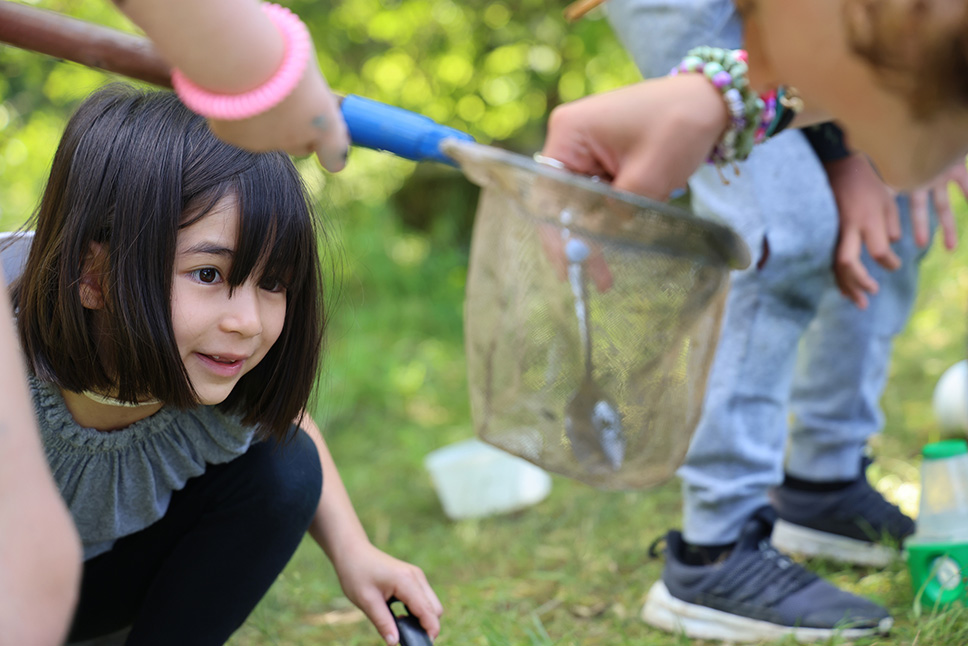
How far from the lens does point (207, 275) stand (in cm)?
96

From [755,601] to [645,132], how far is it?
2.47 ft

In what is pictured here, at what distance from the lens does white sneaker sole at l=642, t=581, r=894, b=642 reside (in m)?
1.23

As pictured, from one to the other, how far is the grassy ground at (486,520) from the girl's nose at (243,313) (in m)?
0.58

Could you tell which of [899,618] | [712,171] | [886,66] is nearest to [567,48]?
[712,171]

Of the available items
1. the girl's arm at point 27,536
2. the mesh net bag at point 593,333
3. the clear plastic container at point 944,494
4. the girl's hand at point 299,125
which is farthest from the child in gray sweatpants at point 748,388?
the girl's arm at point 27,536

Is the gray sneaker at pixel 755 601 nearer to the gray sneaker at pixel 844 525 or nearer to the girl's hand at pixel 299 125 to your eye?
the gray sneaker at pixel 844 525

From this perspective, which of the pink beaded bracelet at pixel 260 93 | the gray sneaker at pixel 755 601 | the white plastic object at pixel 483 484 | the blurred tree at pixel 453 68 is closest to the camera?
the pink beaded bracelet at pixel 260 93

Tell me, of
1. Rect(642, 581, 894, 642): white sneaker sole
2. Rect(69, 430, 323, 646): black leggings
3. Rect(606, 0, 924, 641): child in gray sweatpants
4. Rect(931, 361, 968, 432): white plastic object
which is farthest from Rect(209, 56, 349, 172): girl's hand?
Rect(931, 361, 968, 432): white plastic object

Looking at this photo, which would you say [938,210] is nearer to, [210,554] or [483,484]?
[483,484]

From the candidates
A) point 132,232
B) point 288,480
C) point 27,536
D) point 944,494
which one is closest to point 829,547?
point 944,494

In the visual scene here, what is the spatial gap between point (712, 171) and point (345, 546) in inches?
30.2

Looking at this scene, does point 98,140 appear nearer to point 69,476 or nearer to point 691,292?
point 69,476

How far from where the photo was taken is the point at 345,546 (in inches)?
45.8

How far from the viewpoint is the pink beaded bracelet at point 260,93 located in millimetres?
605
